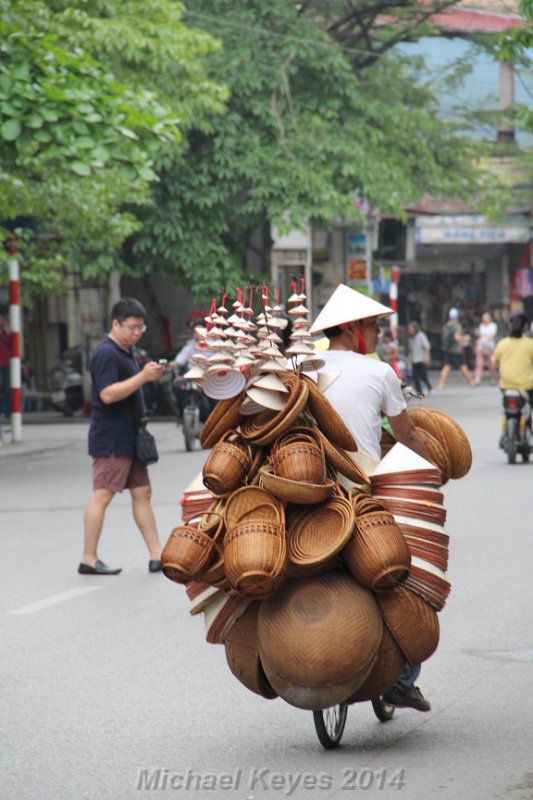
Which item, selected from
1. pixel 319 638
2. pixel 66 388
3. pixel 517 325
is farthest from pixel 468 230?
pixel 319 638

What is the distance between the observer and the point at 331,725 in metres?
5.44

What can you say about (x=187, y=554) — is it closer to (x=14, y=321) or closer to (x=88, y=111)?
(x=88, y=111)

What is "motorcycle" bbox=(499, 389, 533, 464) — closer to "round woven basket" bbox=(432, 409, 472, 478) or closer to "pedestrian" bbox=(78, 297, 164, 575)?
"pedestrian" bbox=(78, 297, 164, 575)

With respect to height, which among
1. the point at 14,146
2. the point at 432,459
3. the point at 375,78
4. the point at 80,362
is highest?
the point at 375,78

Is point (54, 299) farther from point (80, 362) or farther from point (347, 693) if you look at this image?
point (347, 693)

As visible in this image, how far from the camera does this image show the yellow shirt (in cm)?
1670

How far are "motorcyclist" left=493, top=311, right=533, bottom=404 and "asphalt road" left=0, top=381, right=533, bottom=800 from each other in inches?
231

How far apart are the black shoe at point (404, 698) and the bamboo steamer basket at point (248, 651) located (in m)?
0.58

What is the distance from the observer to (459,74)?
101ft

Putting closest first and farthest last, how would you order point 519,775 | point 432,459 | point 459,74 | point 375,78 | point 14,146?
point 519,775 → point 432,459 → point 14,146 → point 375,78 → point 459,74

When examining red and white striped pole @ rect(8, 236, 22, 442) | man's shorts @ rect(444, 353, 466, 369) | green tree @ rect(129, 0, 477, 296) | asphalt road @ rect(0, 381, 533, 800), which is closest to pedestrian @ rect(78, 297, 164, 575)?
asphalt road @ rect(0, 381, 533, 800)

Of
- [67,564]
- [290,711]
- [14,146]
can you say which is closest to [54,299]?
[14,146]

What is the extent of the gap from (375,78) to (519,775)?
82.2 ft

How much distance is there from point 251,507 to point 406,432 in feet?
3.01
